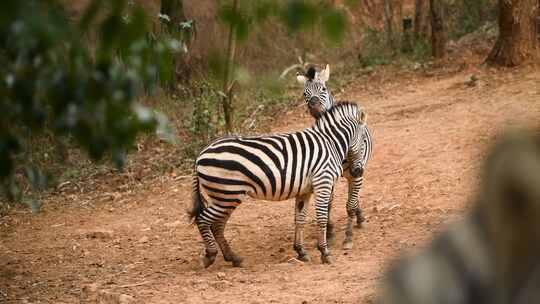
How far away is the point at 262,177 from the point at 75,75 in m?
5.72

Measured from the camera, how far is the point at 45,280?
320 inches

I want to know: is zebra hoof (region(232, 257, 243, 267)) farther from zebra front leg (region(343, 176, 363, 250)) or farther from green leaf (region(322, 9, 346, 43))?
green leaf (region(322, 9, 346, 43))

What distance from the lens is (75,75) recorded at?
2.19 meters

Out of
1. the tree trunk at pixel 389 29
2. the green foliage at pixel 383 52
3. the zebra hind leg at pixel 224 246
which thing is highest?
the tree trunk at pixel 389 29

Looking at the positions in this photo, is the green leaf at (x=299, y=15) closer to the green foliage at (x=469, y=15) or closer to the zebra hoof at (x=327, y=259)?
the zebra hoof at (x=327, y=259)

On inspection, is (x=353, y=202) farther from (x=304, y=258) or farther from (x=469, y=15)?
(x=469, y=15)

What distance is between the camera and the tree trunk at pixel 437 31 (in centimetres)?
1584

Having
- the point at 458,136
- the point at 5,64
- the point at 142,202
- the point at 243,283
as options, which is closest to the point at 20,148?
the point at 5,64

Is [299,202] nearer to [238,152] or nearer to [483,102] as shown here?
[238,152]

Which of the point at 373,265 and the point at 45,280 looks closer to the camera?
the point at 373,265

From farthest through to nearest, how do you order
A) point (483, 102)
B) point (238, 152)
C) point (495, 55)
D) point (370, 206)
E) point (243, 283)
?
1. point (495, 55)
2. point (483, 102)
3. point (370, 206)
4. point (238, 152)
5. point (243, 283)

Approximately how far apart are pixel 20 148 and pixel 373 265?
215 inches

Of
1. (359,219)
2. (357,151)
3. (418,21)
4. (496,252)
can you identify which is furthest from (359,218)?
(418,21)

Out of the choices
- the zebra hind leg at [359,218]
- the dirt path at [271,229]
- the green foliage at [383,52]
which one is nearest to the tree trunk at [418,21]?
the green foliage at [383,52]
